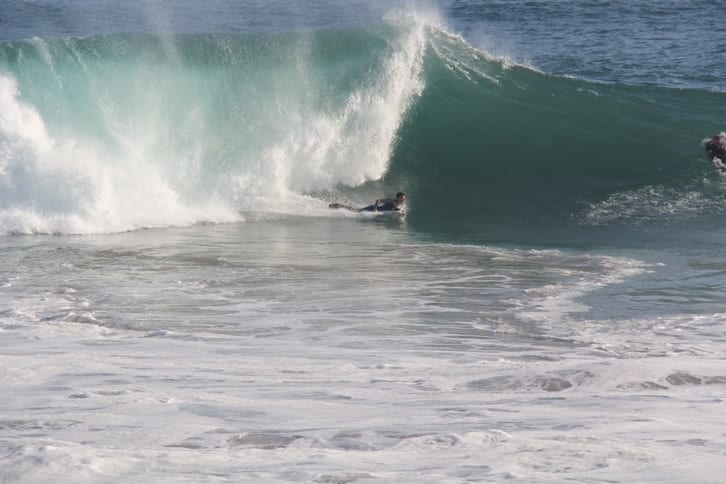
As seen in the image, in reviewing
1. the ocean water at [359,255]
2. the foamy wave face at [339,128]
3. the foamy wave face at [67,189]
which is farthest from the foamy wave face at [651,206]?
the foamy wave face at [67,189]

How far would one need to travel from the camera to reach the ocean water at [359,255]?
5.25 m

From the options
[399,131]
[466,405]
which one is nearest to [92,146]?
[399,131]

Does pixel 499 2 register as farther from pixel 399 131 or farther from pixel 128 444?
pixel 128 444

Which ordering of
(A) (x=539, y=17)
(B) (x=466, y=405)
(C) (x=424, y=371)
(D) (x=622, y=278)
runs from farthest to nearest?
(A) (x=539, y=17)
(D) (x=622, y=278)
(C) (x=424, y=371)
(B) (x=466, y=405)

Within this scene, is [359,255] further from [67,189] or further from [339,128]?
[339,128]

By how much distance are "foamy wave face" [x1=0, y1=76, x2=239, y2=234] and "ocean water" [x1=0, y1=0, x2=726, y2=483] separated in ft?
0.12

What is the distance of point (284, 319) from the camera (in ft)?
26.8

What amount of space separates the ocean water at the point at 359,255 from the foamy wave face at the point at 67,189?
0.04m

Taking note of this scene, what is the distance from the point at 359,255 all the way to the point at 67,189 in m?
4.12

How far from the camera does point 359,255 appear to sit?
37.9 feet

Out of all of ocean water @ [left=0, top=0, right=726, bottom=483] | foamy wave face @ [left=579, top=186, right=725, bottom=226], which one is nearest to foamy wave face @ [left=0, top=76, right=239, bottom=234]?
ocean water @ [left=0, top=0, right=726, bottom=483]

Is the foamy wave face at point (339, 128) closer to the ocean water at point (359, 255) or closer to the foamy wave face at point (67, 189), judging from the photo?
the ocean water at point (359, 255)

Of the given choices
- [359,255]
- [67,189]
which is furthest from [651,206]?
[67,189]

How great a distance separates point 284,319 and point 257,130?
350 inches
